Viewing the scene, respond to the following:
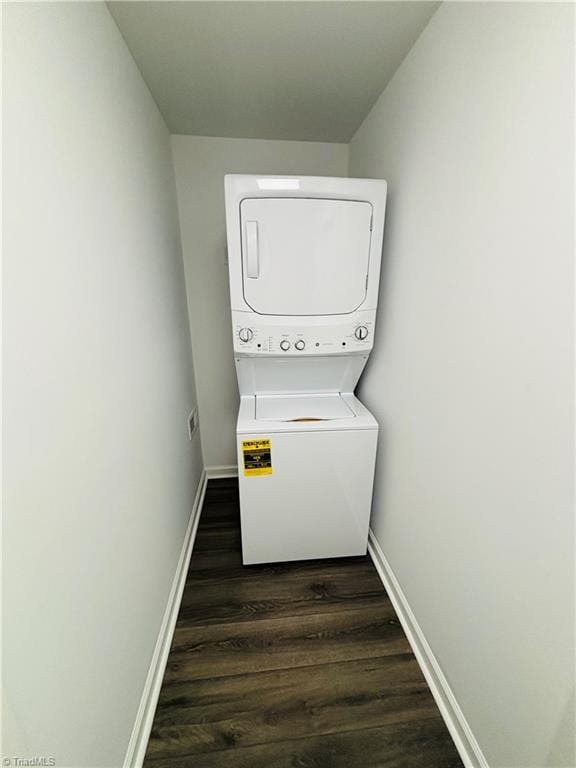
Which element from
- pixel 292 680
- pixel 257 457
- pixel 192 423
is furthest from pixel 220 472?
pixel 292 680

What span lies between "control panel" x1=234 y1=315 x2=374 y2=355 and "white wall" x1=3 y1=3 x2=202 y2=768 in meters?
0.42

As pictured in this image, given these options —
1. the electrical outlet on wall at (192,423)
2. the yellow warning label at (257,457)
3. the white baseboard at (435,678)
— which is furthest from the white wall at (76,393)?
the white baseboard at (435,678)

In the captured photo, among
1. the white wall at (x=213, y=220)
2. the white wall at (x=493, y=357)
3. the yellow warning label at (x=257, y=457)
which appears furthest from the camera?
the white wall at (x=213, y=220)

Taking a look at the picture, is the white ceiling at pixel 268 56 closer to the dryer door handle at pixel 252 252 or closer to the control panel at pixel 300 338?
the dryer door handle at pixel 252 252

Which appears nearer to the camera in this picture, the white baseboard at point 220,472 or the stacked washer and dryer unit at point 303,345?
the stacked washer and dryer unit at point 303,345

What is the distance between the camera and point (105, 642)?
2.61 feet

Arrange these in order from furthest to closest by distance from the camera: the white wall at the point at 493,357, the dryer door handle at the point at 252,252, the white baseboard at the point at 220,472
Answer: the white baseboard at the point at 220,472
the dryer door handle at the point at 252,252
the white wall at the point at 493,357

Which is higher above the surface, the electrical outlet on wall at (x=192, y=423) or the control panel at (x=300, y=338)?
the control panel at (x=300, y=338)

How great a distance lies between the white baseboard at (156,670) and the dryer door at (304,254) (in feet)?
4.53

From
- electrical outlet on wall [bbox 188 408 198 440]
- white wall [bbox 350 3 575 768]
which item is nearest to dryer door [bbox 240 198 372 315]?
white wall [bbox 350 3 575 768]

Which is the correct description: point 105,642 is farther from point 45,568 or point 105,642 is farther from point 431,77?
point 431,77

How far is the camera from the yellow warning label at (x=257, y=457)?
4.44 ft

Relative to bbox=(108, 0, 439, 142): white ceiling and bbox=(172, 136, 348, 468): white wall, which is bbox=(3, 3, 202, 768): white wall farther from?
bbox=(172, 136, 348, 468): white wall

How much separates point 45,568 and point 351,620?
1299 mm
